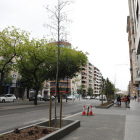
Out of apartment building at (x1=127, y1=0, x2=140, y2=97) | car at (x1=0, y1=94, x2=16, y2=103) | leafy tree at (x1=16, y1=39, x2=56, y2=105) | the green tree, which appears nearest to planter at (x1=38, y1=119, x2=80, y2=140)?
apartment building at (x1=127, y1=0, x2=140, y2=97)

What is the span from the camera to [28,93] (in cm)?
5153

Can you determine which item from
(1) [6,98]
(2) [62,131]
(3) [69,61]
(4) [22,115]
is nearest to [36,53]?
(3) [69,61]

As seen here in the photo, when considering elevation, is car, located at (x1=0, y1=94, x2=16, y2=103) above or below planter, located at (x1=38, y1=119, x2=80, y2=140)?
below

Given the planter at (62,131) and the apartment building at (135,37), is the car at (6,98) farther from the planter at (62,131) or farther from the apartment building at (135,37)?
the planter at (62,131)

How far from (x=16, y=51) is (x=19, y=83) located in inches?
915

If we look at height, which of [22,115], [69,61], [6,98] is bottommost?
[6,98]

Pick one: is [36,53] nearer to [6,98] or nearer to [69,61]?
[69,61]

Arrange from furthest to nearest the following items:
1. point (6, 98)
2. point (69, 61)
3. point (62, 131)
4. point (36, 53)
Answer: point (6, 98), point (69, 61), point (36, 53), point (62, 131)

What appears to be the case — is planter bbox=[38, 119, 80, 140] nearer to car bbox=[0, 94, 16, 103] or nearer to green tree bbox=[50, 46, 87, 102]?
green tree bbox=[50, 46, 87, 102]

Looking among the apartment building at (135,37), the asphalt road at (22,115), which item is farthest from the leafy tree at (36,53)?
the apartment building at (135,37)

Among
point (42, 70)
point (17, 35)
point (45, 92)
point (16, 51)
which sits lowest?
point (45, 92)

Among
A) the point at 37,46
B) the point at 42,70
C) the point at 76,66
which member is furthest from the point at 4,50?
the point at 76,66

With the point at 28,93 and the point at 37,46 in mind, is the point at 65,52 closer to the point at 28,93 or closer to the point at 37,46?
the point at 37,46

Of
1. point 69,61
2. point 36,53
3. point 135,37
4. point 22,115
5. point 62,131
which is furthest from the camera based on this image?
point 69,61
